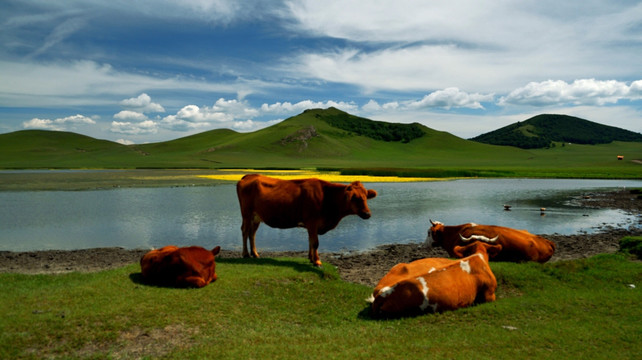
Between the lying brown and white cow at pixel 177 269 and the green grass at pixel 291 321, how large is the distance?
333 millimetres

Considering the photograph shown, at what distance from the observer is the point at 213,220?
3047 centimetres

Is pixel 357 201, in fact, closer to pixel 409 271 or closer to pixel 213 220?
pixel 409 271

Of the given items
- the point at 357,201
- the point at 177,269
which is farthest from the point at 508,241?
the point at 177,269

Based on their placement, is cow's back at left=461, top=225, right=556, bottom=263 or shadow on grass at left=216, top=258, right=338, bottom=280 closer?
shadow on grass at left=216, top=258, right=338, bottom=280

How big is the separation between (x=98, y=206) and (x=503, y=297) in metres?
36.9

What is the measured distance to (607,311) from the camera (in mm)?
9133

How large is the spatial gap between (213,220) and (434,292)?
23661 mm

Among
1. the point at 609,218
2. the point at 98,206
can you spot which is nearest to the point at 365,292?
the point at 609,218

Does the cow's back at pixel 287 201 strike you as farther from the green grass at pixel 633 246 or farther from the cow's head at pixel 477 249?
the green grass at pixel 633 246

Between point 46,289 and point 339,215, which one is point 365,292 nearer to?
point 339,215

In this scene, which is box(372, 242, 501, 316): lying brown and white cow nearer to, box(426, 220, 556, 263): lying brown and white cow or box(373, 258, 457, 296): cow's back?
box(373, 258, 457, 296): cow's back

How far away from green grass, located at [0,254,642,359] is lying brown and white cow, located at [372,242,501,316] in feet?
0.94

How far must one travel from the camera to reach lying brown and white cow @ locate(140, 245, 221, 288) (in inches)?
418

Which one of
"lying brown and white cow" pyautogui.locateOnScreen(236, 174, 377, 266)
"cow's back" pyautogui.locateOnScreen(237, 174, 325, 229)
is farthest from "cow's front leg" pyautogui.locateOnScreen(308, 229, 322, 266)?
"cow's back" pyautogui.locateOnScreen(237, 174, 325, 229)
